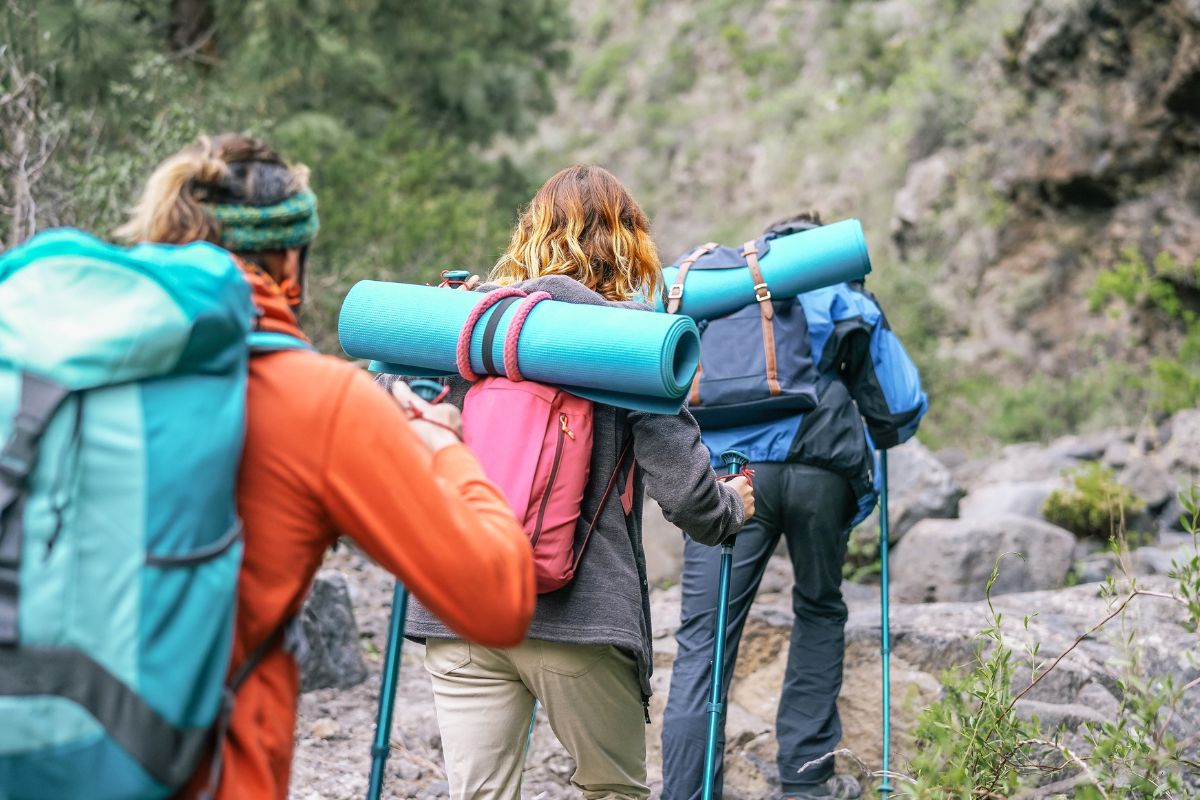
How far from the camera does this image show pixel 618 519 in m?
2.80

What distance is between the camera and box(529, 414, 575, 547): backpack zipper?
8.73 feet

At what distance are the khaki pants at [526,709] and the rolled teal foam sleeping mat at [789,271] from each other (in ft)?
5.66

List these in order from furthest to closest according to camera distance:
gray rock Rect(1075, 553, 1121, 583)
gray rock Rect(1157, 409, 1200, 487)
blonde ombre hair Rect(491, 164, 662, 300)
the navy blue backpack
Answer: gray rock Rect(1157, 409, 1200, 487)
gray rock Rect(1075, 553, 1121, 583)
the navy blue backpack
blonde ombre hair Rect(491, 164, 662, 300)

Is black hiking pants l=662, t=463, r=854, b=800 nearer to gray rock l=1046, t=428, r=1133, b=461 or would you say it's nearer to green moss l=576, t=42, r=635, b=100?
gray rock l=1046, t=428, r=1133, b=461

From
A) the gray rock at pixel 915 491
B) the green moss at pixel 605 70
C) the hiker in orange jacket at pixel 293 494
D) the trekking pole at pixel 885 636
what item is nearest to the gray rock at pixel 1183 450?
the gray rock at pixel 915 491

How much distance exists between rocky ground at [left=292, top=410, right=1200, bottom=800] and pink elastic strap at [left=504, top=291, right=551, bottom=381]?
88cm

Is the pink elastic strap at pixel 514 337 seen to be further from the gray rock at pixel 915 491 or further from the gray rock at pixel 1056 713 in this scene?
the gray rock at pixel 915 491

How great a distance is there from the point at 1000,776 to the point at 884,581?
6.50 ft

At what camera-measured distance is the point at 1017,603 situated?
630cm

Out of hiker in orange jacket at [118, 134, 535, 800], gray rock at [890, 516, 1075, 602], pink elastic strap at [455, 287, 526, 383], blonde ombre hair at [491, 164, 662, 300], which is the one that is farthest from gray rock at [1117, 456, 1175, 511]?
hiker in orange jacket at [118, 134, 535, 800]

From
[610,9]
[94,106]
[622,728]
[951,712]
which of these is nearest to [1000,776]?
[951,712]

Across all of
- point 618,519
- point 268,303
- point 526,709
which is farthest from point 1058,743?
point 268,303

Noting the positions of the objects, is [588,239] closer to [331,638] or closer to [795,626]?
[795,626]

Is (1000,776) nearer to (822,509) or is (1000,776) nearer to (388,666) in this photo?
(388,666)
